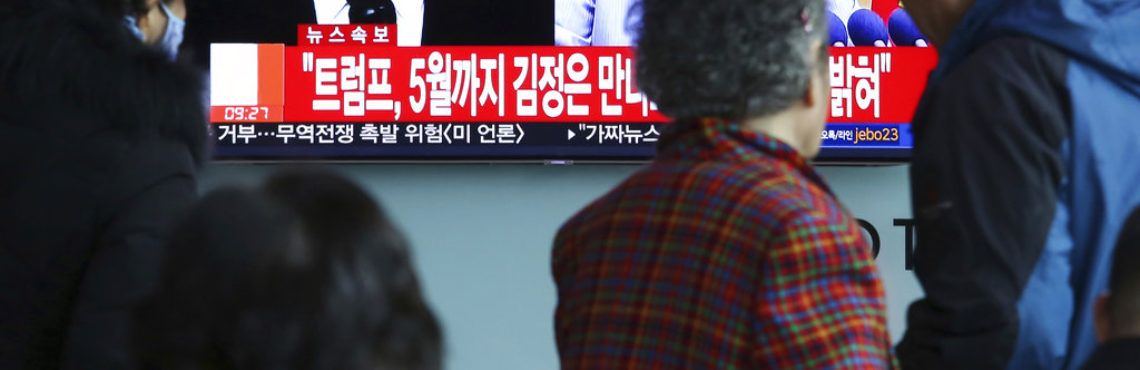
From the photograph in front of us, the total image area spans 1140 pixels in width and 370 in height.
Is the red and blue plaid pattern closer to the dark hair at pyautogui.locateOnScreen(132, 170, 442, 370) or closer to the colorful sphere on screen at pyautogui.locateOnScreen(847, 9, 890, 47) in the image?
the dark hair at pyautogui.locateOnScreen(132, 170, 442, 370)

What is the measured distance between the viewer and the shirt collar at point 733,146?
1204 mm

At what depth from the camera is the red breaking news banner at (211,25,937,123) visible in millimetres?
3061

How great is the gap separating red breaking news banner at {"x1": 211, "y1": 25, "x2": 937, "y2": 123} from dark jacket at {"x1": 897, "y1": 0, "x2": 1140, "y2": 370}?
1704mm

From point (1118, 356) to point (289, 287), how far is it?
0.72 metres

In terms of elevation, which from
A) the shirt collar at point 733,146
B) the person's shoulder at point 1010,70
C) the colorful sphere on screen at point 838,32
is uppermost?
the colorful sphere on screen at point 838,32

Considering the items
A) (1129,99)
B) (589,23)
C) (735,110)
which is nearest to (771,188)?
(735,110)

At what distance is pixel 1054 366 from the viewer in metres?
1.34

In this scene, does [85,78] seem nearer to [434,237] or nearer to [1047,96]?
[1047,96]

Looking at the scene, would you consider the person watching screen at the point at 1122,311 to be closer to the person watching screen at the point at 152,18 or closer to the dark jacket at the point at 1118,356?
the dark jacket at the point at 1118,356

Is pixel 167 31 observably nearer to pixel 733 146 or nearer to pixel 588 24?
pixel 733 146

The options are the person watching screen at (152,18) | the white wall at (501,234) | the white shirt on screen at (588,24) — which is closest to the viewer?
the person watching screen at (152,18)
